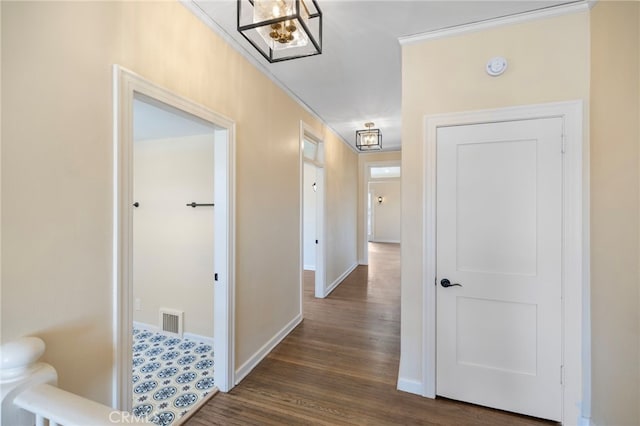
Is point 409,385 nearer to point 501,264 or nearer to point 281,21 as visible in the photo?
point 501,264

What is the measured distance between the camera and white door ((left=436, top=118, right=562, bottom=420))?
1.86m

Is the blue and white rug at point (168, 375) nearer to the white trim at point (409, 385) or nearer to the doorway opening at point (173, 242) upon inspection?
the doorway opening at point (173, 242)

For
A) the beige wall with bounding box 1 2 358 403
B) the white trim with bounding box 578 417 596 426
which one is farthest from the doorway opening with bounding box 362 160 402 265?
the beige wall with bounding box 1 2 358 403

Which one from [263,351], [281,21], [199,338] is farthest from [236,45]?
[199,338]

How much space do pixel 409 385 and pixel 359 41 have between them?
2.78 metres

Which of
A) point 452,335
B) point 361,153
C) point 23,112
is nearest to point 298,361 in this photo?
point 452,335

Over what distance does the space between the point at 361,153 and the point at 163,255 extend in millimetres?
5021

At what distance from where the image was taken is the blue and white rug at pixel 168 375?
2078 mm

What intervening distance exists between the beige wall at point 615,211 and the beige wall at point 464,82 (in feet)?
0.43

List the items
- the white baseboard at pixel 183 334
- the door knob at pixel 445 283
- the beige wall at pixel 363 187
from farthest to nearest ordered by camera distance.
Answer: the beige wall at pixel 363 187 < the white baseboard at pixel 183 334 < the door knob at pixel 445 283

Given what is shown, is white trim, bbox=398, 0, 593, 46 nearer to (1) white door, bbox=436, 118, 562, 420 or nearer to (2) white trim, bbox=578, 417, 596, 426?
(1) white door, bbox=436, 118, 562, 420

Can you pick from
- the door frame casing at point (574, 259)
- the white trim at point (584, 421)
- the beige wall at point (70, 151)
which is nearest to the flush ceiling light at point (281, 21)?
the beige wall at point (70, 151)

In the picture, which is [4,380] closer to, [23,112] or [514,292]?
[23,112]

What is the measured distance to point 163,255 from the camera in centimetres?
335
